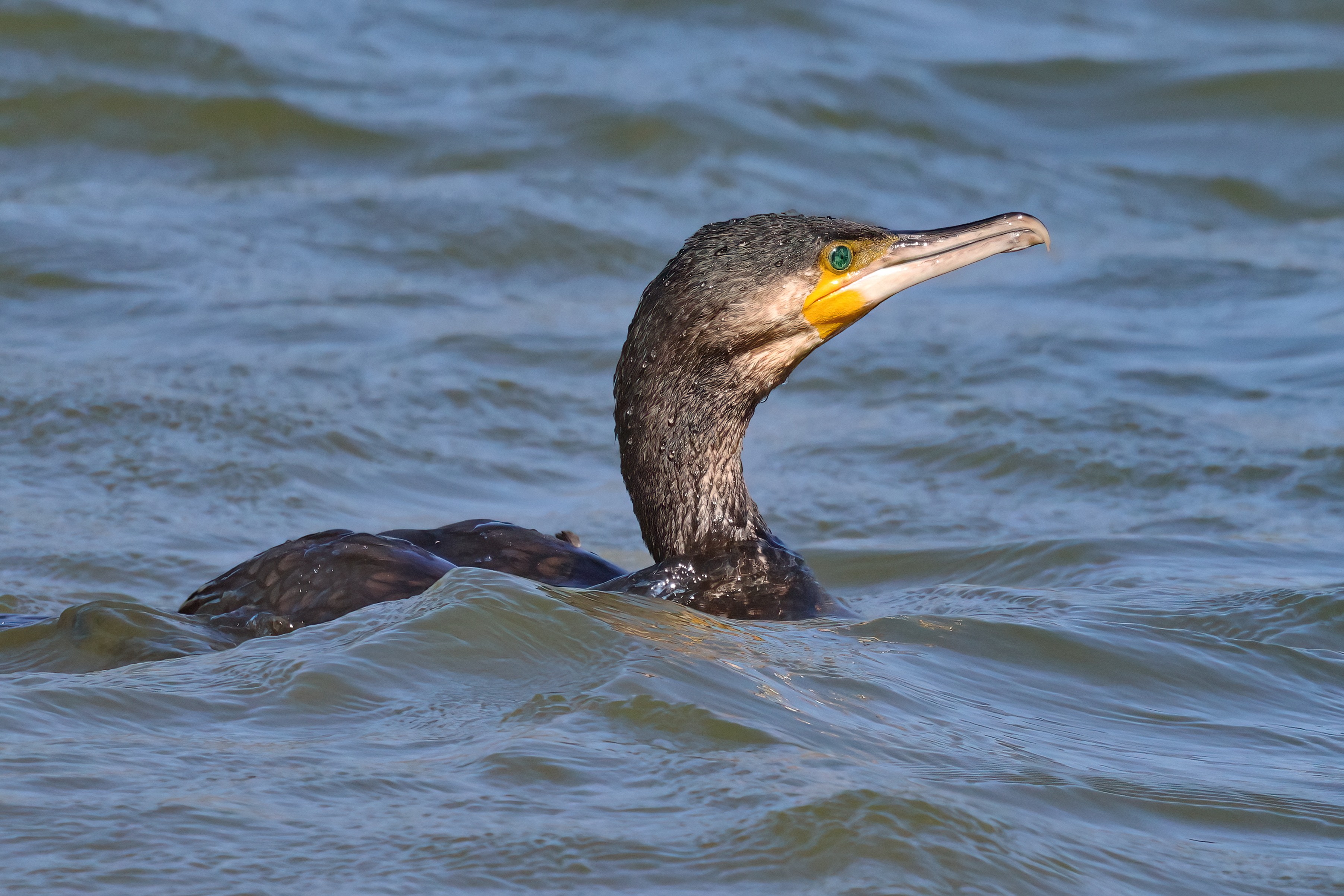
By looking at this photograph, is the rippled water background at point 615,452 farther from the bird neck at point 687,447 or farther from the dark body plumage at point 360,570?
the bird neck at point 687,447

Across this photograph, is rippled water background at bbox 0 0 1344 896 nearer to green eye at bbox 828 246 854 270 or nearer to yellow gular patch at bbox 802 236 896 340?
yellow gular patch at bbox 802 236 896 340

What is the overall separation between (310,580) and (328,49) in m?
8.97

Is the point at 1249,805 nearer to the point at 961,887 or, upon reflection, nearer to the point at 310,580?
the point at 961,887

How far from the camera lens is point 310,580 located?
407 cm

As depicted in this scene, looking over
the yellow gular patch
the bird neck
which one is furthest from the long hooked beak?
the bird neck

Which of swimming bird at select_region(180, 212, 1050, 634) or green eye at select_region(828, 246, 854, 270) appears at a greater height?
green eye at select_region(828, 246, 854, 270)

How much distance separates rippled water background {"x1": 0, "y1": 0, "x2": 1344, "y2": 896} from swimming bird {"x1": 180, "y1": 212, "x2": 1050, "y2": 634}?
11.4 inches

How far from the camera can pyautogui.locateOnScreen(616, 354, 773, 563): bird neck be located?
14.6ft

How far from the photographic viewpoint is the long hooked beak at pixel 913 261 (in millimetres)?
4418

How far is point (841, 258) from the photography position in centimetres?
444

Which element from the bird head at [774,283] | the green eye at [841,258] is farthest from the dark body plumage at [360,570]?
the green eye at [841,258]

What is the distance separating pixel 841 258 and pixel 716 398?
1.53ft

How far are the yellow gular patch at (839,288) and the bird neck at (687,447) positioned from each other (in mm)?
253

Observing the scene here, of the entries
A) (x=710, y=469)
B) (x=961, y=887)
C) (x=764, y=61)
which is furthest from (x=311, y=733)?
(x=764, y=61)
